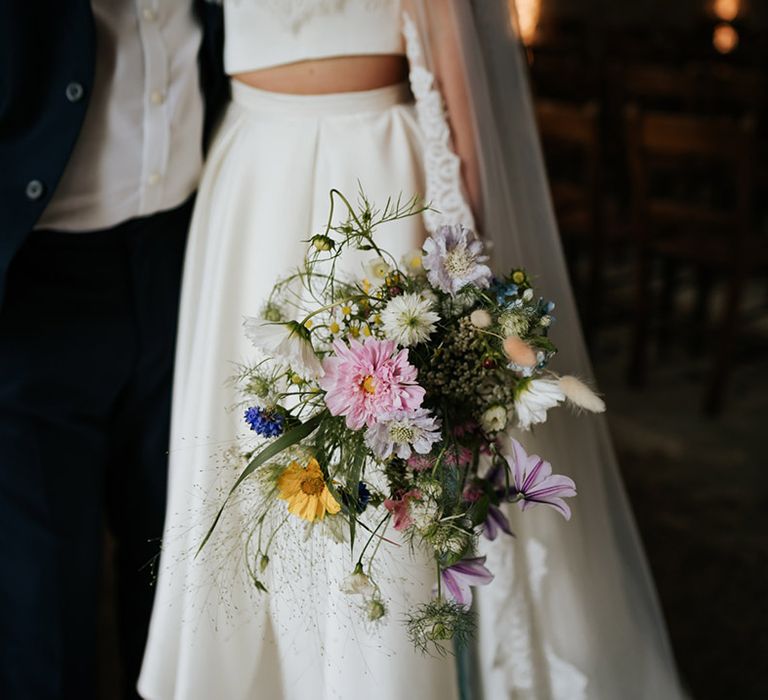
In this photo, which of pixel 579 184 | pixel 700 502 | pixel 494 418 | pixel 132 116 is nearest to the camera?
pixel 494 418

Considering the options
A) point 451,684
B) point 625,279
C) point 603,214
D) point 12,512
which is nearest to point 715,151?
point 603,214

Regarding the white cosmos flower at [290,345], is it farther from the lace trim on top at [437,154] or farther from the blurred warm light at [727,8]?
the blurred warm light at [727,8]

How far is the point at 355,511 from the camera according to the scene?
118 centimetres

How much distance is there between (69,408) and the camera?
1.70 metres

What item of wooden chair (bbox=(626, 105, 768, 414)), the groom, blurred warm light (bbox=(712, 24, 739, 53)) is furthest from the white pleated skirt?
blurred warm light (bbox=(712, 24, 739, 53))

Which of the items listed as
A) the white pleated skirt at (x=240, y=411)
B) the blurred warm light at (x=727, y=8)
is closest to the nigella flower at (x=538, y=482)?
the white pleated skirt at (x=240, y=411)

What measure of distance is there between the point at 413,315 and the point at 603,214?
272cm

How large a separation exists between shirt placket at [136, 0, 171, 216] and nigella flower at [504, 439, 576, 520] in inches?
31.4

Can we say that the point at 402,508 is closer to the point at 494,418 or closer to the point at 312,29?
the point at 494,418

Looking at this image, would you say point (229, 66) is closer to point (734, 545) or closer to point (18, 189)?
point (18, 189)

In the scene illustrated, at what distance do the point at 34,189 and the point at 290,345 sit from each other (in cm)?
60

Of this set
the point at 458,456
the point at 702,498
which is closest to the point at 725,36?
the point at 702,498

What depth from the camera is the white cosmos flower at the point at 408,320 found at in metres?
1.16

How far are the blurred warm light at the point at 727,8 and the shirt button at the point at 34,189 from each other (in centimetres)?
737
